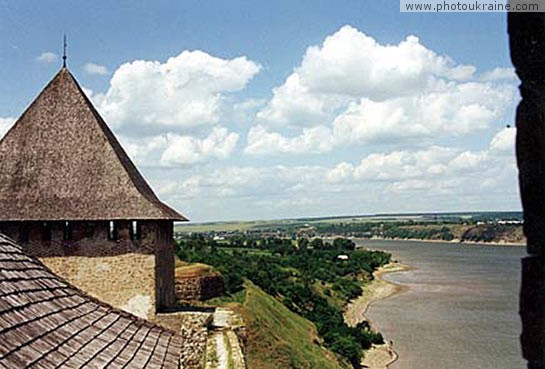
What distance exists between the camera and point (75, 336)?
7.07 m

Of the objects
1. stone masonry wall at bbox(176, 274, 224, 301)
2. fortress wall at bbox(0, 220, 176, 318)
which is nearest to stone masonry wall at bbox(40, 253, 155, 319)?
fortress wall at bbox(0, 220, 176, 318)

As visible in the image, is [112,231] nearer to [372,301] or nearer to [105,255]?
[105,255]

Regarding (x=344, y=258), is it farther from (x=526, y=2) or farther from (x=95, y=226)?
(x=526, y=2)

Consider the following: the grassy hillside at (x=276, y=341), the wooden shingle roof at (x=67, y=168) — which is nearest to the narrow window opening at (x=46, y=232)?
the wooden shingle roof at (x=67, y=168)

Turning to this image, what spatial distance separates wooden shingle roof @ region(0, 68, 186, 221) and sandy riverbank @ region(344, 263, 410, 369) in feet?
66.8

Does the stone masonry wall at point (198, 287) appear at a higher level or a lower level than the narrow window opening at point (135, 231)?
lower

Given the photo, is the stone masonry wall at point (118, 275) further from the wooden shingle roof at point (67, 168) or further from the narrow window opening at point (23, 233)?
the wooden shingle roof at point (67, 168)

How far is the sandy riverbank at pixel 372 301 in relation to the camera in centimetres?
3278

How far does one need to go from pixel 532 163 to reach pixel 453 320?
44.0 m

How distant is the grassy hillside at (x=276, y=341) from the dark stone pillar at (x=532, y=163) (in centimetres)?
1972

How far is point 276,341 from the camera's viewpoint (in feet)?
75.2

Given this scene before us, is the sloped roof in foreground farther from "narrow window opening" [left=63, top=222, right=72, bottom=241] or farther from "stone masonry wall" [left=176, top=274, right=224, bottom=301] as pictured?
"stone masonry wall" [left=176, top=274, right=224, bottom=301]

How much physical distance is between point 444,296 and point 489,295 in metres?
3.54

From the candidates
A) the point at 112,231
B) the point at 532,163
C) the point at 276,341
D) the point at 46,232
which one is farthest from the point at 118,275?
the point at 532,163
